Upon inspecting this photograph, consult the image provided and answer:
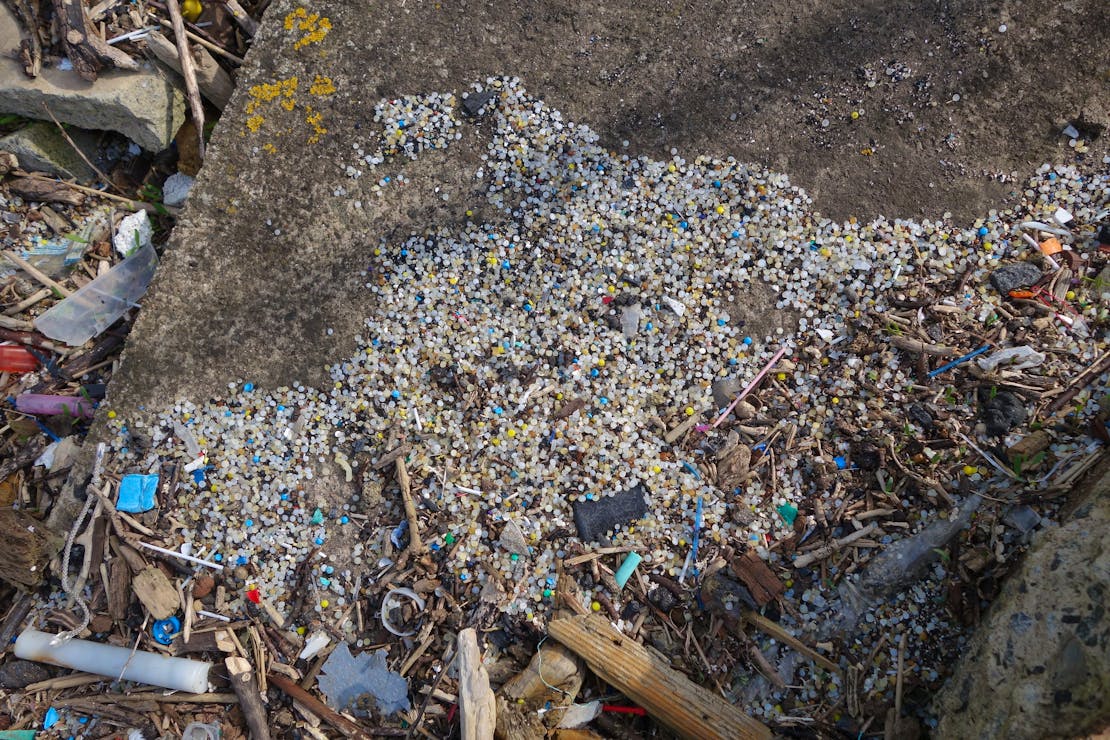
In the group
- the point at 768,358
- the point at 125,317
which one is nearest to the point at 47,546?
the point at 125,317

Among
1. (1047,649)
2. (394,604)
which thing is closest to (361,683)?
(394,604)

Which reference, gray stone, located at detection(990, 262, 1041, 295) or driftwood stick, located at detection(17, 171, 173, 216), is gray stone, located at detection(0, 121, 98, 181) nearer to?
driftwood stick, located at detection(17, 171, 173, 216)

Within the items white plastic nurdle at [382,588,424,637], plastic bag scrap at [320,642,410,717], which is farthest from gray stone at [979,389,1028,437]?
plastic bag scrap at [320,642,410,717]

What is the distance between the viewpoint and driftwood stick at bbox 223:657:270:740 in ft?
8.55

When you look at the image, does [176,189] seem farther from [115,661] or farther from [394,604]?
[394,604]

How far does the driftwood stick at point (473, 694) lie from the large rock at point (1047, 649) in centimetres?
148

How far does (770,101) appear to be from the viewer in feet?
9.46

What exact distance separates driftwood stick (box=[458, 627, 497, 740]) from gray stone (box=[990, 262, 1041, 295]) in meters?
2.32

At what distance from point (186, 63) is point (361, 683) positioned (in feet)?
8.96

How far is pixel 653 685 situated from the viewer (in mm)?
2480

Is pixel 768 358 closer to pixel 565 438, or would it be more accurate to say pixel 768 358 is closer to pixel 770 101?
pixel 565 438

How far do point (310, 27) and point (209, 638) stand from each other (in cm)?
250

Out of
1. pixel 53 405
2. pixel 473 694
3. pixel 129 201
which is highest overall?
pixel 129 201

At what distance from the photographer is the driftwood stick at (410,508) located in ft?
8.68
